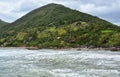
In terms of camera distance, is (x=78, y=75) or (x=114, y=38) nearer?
(x=78, y=75)

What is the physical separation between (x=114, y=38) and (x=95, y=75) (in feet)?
465

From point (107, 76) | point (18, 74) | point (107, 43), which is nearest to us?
point (107, 76)

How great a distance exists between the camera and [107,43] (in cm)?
19275

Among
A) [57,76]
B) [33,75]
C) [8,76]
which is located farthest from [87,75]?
[8,76]

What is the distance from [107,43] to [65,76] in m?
138

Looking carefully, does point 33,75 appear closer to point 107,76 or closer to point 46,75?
point 46,75

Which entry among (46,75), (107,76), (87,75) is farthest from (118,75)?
(46,75)

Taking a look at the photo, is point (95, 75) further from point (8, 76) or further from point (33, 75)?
point (8, 76)

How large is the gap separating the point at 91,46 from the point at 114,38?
54.4 feet

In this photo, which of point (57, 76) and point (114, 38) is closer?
point (57, 76)

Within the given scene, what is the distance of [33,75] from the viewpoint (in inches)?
2367

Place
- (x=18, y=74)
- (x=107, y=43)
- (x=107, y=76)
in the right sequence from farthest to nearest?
(x=107, y=43) < (x=18, y=74) < (x=107, y=76)

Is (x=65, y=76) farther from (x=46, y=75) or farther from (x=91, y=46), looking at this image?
(x=91, y=46)

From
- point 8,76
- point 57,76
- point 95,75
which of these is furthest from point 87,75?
point 8,76
